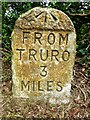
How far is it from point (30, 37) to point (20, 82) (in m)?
0.43

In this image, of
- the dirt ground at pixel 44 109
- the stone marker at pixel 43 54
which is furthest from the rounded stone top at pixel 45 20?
the dirt ground at pixel 44 109

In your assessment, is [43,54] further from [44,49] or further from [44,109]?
[44,109]

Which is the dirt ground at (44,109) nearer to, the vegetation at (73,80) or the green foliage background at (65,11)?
the vegetation at (73,80)

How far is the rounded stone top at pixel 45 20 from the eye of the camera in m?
2.82

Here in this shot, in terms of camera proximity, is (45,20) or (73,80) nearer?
(45,20)

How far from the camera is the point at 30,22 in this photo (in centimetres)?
283

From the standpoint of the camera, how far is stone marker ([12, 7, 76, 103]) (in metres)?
2.83

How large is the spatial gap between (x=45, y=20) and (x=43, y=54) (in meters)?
0.30

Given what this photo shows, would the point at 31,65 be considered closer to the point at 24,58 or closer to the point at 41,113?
the point at 24,58


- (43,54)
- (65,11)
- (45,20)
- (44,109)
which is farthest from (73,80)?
(65,11)

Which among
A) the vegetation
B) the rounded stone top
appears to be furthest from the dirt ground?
the rounded stone top

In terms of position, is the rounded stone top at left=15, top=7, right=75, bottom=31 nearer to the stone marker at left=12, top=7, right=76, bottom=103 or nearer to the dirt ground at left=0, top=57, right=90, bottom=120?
the stone marker at left=12, top=7, right=76, bottom=103

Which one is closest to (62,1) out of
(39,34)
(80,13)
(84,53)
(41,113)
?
(80,13)

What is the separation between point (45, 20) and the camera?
9.31 feet
